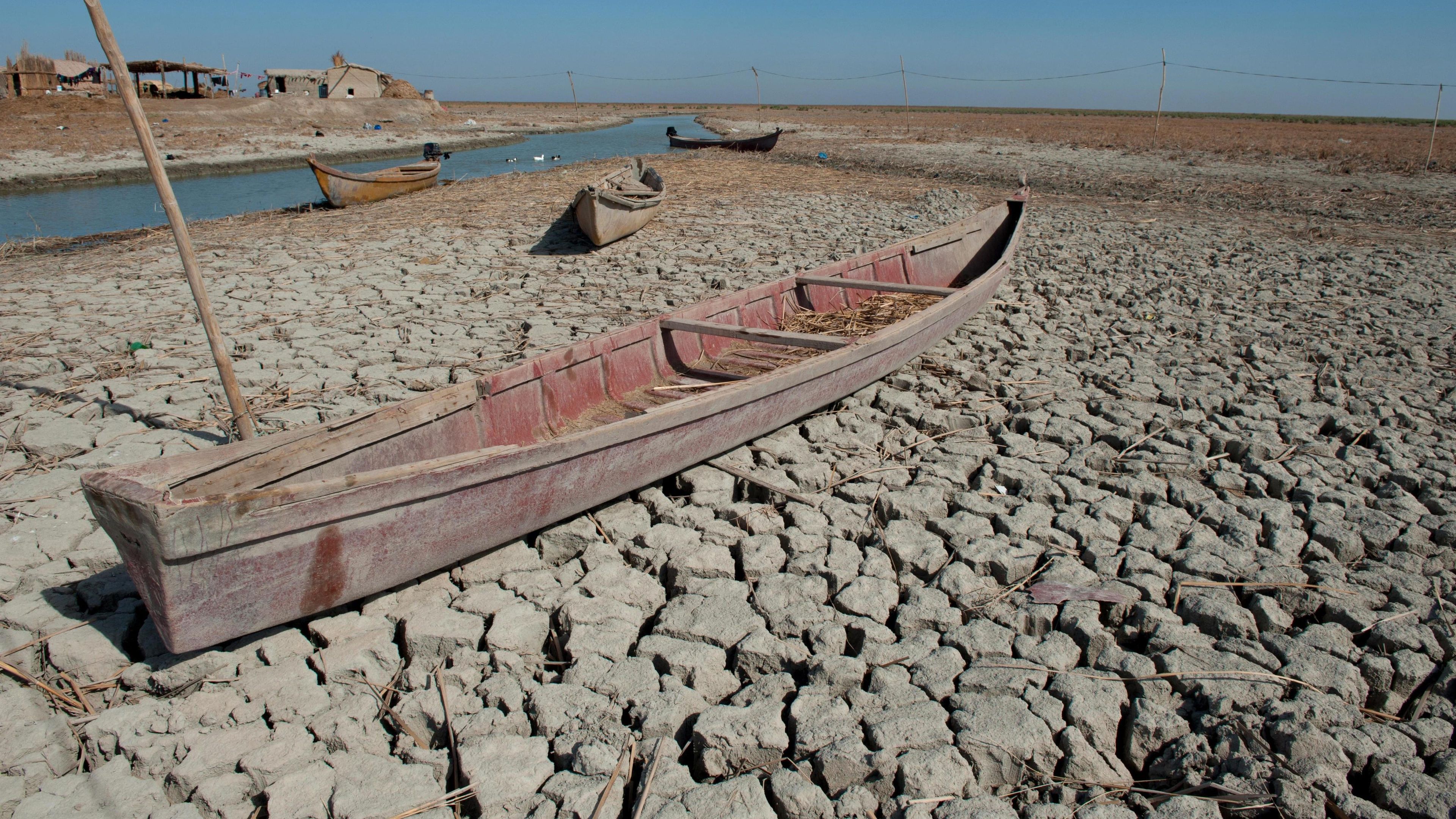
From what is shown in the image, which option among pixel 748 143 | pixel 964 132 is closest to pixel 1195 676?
pixel 748 143

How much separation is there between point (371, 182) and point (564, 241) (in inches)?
209

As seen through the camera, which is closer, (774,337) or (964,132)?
(774,337)

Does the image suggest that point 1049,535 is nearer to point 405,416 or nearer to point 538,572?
point 538,572

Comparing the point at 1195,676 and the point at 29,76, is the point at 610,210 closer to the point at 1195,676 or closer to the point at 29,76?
the point at 1195,676

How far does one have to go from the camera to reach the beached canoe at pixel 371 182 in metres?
12.9

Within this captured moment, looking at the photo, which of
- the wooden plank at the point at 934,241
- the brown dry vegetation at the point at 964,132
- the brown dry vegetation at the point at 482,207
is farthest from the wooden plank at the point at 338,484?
the brown dry vegetation at the point at 964,132

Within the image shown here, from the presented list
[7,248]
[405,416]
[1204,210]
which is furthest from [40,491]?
[1204,210]

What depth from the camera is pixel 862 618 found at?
10.4 ft

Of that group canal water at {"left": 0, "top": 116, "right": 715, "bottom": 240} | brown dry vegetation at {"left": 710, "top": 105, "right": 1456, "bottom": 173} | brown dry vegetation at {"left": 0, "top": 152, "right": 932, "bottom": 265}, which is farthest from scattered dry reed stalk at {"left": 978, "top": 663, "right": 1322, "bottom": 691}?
brown dry vegetation at {"left": 710, "top": 105, "right": 1456, "bottom": 173}

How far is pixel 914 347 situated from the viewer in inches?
229

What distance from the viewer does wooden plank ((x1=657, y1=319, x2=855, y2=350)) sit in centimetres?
512

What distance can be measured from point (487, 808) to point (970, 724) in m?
1.55

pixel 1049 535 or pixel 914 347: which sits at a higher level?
pixel 914 347

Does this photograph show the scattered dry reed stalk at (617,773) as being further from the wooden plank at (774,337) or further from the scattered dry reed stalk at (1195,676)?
the wooden plank at (774,337)
